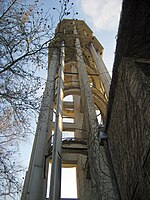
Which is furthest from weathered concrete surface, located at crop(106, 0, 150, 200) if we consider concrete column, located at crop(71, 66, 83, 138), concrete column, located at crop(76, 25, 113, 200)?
concrete column, located at crop(71, 66, 83, 138)

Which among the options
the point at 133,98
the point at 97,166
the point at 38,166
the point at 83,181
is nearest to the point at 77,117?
the point at 83,181

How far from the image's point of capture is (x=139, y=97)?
334 centimetres

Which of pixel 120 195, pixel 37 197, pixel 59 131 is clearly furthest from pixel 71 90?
pixel 120 195

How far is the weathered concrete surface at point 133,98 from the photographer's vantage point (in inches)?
131

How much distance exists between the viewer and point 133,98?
11.7ft

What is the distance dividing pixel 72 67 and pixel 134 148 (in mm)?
14440

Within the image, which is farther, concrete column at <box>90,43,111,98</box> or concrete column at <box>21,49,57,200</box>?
concrete column at <box>90,43,111,98</box>

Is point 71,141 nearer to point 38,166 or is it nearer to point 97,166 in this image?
point 38,166

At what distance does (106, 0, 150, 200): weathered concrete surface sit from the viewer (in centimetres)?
332

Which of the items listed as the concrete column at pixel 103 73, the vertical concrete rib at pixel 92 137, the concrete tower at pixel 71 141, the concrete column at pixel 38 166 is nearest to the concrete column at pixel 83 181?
the concrete tower at pixel 71 141

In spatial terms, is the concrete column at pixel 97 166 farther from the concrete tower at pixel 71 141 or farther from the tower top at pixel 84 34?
the tower top at pixel 84 34

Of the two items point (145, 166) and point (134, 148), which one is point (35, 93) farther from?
point (145, 166)

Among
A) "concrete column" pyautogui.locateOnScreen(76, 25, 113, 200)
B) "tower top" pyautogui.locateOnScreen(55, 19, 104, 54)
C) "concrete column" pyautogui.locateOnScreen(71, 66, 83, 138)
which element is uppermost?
"tower top" pyautogui.locateOnScreen(55, 19, 104, 54)

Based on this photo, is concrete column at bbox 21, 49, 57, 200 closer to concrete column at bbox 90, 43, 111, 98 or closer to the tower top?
concrete column at bbox 90, 43, 111, 98
